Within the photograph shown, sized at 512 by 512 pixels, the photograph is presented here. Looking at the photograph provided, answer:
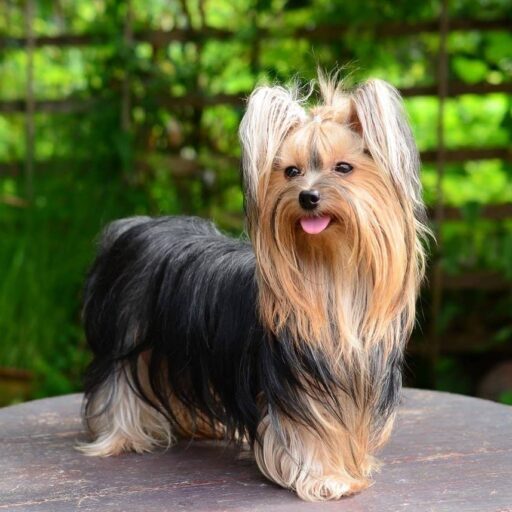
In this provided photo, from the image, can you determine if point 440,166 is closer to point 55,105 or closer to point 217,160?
point 217,160

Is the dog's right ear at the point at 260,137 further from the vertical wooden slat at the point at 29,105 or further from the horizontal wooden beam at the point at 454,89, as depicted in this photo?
the vertical wooden slat at the point at 29,105

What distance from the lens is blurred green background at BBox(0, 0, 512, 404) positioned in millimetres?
5840

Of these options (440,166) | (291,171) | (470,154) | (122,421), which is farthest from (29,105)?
(291,171)

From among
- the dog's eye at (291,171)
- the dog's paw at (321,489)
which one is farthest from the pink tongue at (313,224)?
the dog's paw at (321,489)

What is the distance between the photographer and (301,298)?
286cm

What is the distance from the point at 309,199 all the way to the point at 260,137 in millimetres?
260

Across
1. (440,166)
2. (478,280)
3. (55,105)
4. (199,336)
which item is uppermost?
(55,105)

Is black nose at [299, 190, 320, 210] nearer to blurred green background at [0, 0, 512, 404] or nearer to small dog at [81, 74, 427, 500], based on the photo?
small dog at [81, 74, 427, 500]

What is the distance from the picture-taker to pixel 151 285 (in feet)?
11.2

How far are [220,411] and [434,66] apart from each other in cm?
368

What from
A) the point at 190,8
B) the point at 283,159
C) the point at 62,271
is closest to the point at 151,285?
the point at 283,159

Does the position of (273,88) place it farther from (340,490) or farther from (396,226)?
(340,490)

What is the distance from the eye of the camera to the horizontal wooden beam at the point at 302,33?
601 cm

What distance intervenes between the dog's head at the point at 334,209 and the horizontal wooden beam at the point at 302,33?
3.26 meters
